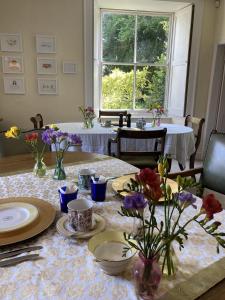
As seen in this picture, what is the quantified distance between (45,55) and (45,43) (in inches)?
6.6

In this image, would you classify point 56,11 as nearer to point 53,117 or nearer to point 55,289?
point 53,117

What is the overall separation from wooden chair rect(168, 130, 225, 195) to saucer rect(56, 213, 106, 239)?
785mm

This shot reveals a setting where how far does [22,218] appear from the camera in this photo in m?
0.96

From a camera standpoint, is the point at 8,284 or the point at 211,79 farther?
the point at 211,79

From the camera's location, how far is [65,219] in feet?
3.15

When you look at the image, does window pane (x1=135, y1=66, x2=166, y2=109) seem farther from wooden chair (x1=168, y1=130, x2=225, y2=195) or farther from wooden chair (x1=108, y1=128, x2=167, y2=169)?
wooden chair (x1=168, y1=130, x2=225, y2=195)

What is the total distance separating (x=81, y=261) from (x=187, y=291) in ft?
0.97

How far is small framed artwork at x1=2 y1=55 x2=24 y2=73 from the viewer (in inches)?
151

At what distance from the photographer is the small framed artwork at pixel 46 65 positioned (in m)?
3.91

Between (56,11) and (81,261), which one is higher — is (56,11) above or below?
above

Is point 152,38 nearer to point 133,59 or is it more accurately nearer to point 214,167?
point 133,59

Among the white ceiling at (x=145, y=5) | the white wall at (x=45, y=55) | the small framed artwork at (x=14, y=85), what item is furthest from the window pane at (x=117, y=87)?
the small framed artwork at (x=14, y=85)

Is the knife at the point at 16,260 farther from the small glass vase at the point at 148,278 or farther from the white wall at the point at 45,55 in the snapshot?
the white wall at the point at 45,55

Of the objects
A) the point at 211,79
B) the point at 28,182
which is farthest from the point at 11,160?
the point at 211,79
